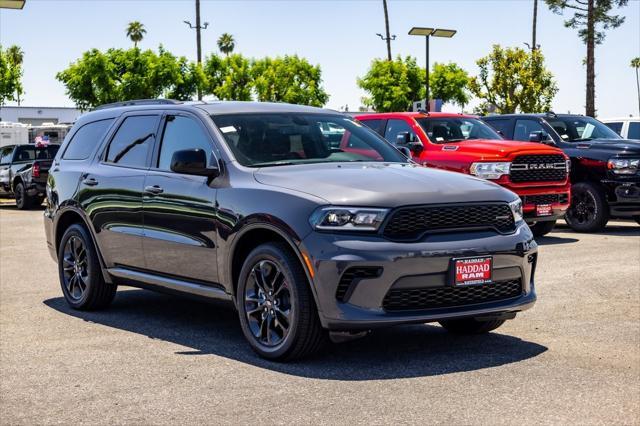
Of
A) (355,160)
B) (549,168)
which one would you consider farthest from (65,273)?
(549,168)

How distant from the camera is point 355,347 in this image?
7266 mm

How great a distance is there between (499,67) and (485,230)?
6075 cm

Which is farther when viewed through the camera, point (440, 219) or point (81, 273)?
point (81, 273)

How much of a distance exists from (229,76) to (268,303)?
63.3m

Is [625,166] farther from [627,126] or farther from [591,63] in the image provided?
[591,63]

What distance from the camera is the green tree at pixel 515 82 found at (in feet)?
215

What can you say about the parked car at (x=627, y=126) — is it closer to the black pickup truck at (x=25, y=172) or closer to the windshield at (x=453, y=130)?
the windshield at (x=453, y=130)

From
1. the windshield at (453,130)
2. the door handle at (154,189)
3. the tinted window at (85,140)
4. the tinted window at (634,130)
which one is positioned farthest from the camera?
the tinted window at (634,130)

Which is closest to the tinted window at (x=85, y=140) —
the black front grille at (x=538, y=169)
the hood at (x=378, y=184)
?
the hood at (x=378, y=184)

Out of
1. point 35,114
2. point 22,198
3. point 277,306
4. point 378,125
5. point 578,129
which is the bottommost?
point 22,198

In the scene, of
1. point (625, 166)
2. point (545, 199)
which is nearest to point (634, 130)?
point (625, 166)

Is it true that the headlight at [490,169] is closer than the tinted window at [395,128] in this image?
Yes

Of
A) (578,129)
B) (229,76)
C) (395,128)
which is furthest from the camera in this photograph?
(229,76)

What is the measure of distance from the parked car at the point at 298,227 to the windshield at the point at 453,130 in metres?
7.17
